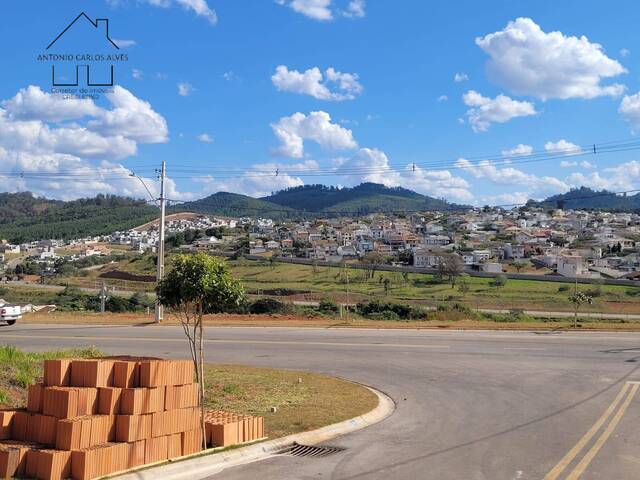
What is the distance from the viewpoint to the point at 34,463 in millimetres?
7441

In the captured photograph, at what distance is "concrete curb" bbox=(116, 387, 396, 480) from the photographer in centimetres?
797

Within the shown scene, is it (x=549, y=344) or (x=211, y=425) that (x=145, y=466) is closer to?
(x=211, y=425)

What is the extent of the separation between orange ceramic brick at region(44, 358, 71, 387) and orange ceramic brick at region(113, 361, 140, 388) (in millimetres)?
614

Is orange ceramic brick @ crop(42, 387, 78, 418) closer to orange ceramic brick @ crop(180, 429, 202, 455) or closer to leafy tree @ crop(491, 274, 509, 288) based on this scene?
orange ceramic brick @ crop(180, 429, 202, 455)

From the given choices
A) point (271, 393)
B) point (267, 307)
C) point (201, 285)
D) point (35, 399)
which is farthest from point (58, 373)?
point (267, 307)

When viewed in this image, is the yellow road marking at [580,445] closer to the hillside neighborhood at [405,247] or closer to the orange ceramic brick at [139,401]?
the orange ceramic brick at [139,401]

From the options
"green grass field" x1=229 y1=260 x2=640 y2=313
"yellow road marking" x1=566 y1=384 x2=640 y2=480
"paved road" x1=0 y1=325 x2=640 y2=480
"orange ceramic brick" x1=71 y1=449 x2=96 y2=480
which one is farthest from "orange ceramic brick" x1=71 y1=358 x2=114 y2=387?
"green grass field" x1=229 y1=260 x2=640 y2=313

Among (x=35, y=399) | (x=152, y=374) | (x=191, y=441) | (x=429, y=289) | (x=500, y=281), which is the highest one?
(x=152, y=374)

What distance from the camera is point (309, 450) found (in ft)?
31.1

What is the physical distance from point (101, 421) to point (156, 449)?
808 mm

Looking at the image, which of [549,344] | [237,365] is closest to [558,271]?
[549,344]

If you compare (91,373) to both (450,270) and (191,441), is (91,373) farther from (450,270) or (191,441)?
(450,270)

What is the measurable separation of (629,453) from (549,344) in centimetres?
1347

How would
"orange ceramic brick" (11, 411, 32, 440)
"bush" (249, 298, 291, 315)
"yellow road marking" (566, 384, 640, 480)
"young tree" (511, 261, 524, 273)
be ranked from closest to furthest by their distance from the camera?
"yellow road marking" (566, 384, 640, 480) < "orange ceramic brick" (11, 411, 32, 440) < "bush" (249, 298, 291, 315) < "young tree" (511, 261, 524, 273)
